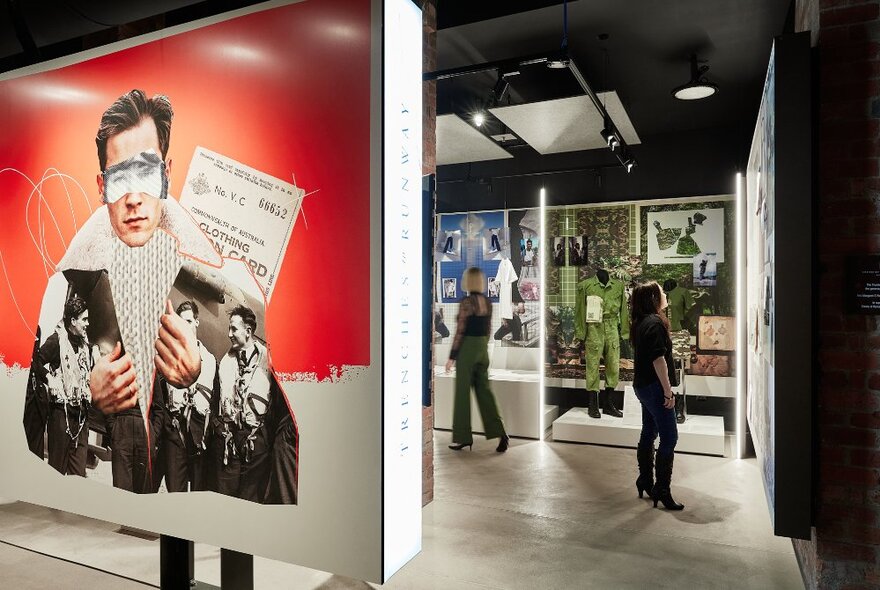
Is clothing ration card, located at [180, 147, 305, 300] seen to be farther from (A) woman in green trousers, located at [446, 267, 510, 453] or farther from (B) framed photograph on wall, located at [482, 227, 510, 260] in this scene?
(B) framed photograph on wall, located at [482, 227, 510, 260]

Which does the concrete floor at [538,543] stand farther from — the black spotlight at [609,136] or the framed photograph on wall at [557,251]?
the black spotlight at [609,136]

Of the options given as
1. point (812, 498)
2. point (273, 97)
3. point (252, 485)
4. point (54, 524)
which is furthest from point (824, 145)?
point (54, 524)

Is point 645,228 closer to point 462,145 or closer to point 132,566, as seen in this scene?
point 462,145

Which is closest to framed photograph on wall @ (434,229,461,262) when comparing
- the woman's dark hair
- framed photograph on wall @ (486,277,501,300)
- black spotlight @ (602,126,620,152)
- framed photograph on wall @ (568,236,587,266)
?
framed photograph on wall @ (486,277,501,300)

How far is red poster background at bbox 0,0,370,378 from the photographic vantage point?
1.92 meters

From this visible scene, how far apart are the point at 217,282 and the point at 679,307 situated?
5.58 metres

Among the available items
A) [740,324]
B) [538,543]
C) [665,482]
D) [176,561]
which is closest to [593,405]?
[740,324]

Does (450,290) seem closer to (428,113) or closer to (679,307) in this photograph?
(679,307)

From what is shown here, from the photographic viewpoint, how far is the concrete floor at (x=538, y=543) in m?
3.18

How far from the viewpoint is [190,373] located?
2215 mm

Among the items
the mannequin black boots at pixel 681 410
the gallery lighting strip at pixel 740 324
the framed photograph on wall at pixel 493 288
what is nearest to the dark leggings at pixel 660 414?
the gallery lighting strip at pixel 740 324

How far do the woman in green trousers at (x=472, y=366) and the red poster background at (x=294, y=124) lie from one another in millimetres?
4031

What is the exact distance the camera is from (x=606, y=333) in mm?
6840

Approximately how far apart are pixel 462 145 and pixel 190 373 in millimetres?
4859
